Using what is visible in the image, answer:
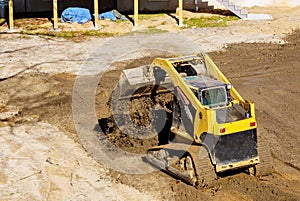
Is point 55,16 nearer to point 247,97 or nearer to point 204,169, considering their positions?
point 247,97

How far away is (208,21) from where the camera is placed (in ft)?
77.2

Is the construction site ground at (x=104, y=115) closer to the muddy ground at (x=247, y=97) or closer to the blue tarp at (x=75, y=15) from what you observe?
the muddy ground at (x=247, y=97)

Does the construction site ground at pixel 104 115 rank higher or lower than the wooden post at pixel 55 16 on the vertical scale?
lower

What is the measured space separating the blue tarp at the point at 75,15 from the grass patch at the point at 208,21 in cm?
417

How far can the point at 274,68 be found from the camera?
1727 cm

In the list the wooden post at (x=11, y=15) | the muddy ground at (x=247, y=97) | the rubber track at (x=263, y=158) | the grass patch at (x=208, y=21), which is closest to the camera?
the muddy ground at (x=247, y=97)

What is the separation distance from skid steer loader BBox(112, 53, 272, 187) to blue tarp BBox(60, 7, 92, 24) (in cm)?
1246

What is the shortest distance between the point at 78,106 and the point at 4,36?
27.2 feet

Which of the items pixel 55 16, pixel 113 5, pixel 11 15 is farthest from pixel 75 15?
pixel 113 5

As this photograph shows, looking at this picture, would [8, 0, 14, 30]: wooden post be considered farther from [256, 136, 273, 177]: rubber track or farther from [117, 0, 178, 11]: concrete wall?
[256, 136, 273, 177]: rubber track

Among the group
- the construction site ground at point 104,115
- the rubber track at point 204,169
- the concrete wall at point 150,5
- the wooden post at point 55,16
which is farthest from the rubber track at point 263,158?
the concrete wall at point 150,5

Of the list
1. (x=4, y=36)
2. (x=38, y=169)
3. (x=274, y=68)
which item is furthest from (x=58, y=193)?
(x=4, y=36)

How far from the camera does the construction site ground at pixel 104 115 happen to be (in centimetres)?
1009

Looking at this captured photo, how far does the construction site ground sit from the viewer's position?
10.1m
